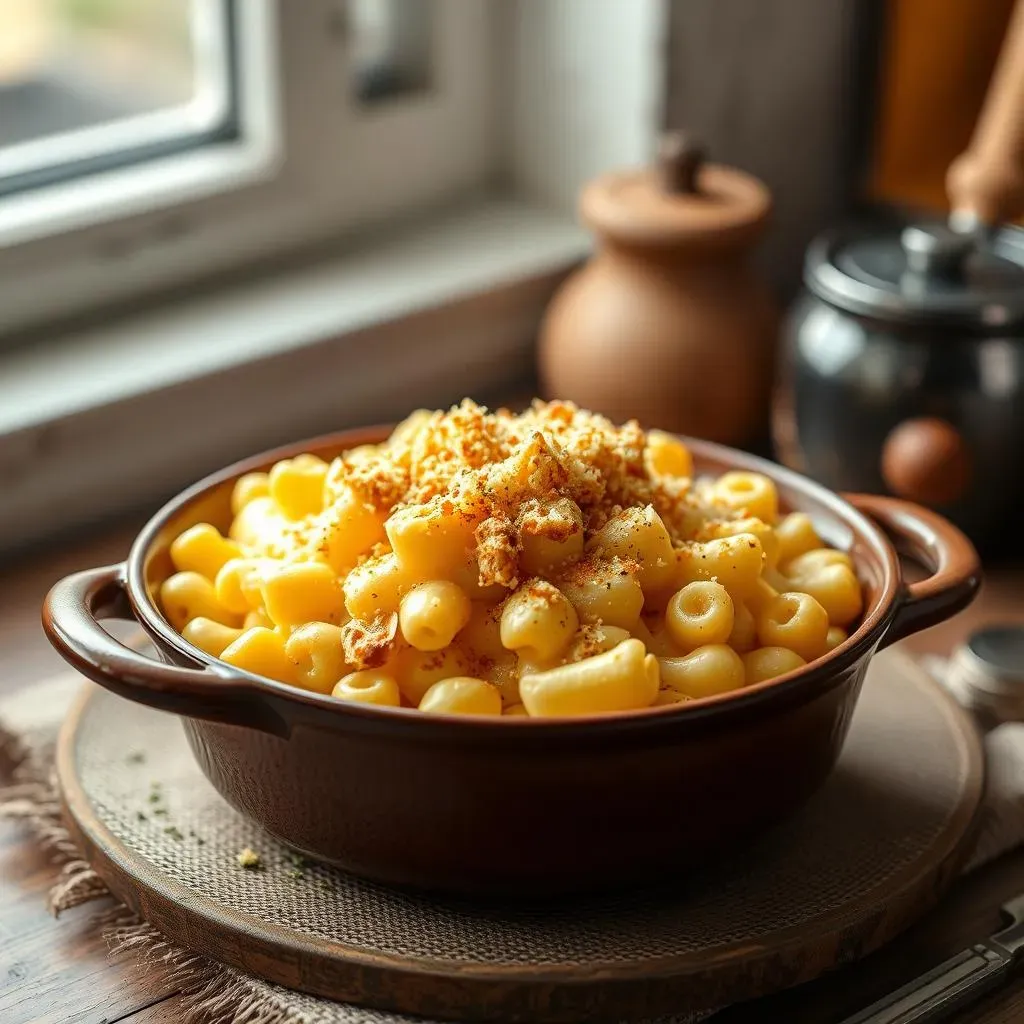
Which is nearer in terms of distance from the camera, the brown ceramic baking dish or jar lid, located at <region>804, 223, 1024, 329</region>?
the brown ceramic baking dish

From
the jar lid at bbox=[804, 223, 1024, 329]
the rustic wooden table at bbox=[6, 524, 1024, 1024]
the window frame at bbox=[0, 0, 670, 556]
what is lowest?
the rustic wooden table at bbox=[6, 524, 1024, 1024]

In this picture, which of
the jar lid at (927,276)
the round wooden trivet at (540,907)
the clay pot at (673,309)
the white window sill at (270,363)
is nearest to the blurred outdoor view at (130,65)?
A: the white window sill at (270,363)

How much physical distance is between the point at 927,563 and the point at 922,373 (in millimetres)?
260

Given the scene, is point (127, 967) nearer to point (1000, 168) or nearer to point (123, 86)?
point (1000, 168)

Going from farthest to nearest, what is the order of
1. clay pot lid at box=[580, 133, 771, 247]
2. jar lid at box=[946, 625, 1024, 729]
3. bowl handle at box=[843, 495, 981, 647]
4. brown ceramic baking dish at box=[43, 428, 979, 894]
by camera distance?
1. clay pot lid at box=[580, 133, 771, 247]
2. jar lid at box=[946, 625, 1024, 729]
3. bowl handle at box=[843, 495, 981, 647]
4. brown ceramic baking dish at box=[43, 428, 979, 894]

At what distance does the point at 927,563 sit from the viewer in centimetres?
86

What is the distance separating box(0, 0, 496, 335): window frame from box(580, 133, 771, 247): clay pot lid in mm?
239

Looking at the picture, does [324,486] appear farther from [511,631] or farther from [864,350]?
[864,350]

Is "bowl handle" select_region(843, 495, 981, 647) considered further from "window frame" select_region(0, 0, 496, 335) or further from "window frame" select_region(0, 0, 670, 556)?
"window frame" select_region(0, 0, 496, 335)

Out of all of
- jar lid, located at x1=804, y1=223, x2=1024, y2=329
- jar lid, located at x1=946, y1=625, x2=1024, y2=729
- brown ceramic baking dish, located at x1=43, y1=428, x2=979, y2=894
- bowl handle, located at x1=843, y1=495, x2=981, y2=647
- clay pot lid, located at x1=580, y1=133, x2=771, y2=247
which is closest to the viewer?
brown ceramic baking dish, located at x1=43, y1=428, x2=979, y2=894

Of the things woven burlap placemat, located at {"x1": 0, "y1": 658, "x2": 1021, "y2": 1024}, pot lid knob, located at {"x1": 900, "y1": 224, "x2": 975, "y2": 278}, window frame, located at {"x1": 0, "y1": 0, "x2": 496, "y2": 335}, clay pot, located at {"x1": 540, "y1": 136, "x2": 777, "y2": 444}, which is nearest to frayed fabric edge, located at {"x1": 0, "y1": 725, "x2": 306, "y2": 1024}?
woven burlap placemat, located at {"x1": 0, "y1": 658, "x2": 1021, "y2": 1024}

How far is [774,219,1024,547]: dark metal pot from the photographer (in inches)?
42.4

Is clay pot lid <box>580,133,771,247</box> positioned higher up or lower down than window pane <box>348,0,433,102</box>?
lower down

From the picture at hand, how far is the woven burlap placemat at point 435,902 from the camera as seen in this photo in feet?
2.30
